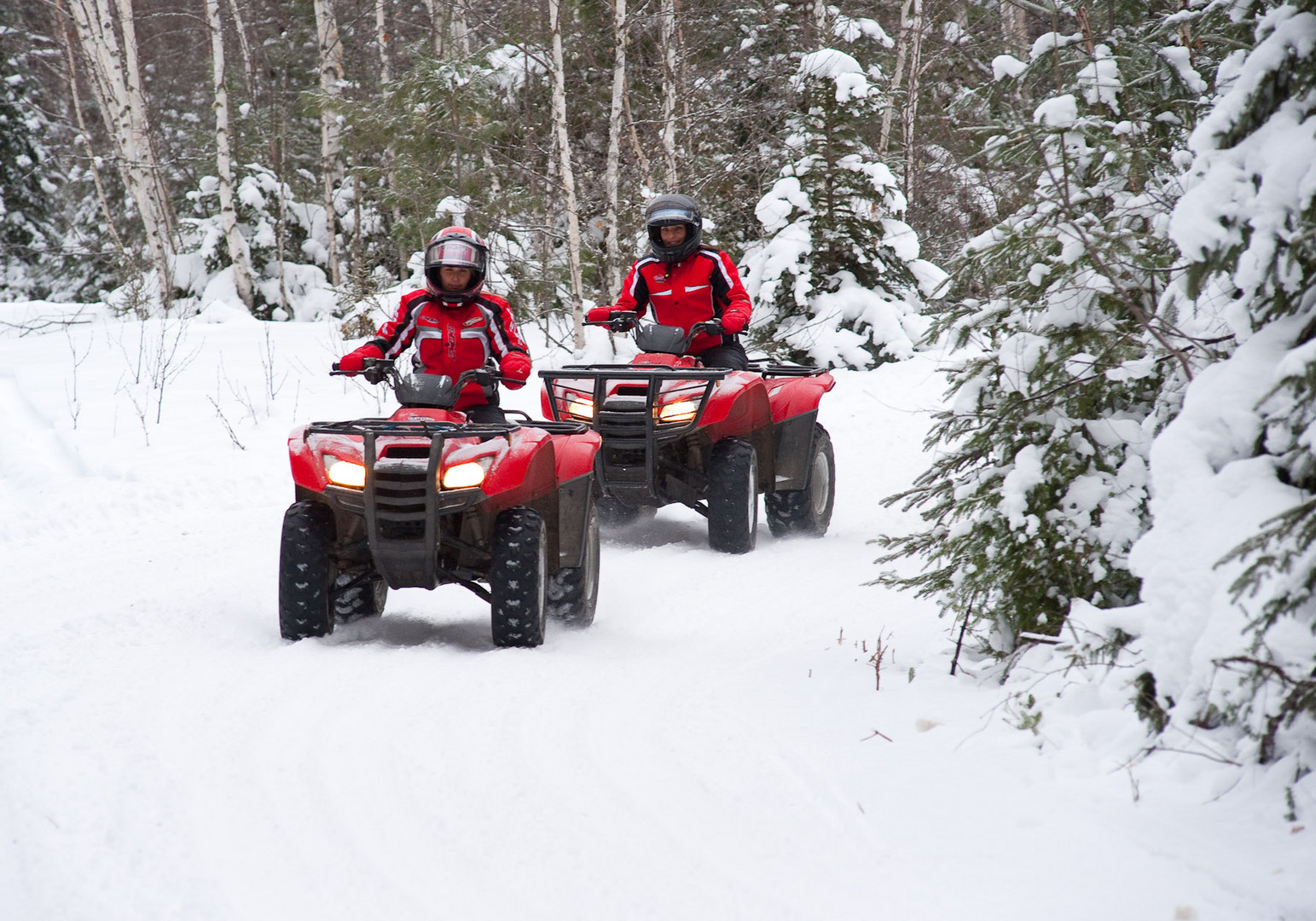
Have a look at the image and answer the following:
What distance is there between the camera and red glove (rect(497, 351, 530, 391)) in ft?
17.9

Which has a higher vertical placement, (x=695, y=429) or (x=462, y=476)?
(x=462, y=476)

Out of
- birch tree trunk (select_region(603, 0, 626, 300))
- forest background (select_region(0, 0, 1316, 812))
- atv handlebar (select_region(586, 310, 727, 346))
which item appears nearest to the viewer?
forest background (select_region(0, 0, 1316, 812))

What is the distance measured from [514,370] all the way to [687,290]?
2.89 meters

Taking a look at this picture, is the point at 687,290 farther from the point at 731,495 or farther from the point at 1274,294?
the point at 1274,294

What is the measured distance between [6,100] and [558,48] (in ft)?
59.9

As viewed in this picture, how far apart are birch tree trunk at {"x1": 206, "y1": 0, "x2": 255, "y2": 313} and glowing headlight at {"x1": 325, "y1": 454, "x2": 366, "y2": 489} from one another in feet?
46.8

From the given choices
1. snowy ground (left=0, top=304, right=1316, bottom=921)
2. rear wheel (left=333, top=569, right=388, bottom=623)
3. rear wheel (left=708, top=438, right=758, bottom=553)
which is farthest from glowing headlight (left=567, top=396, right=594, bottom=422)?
rear wheel (left=333, top=569, right=388, bottom=623)

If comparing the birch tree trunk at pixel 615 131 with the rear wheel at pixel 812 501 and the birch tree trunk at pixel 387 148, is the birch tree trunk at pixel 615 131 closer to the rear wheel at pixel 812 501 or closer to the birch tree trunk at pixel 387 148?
the birch tree trunk at pixel 387 148

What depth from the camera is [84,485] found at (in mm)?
7758

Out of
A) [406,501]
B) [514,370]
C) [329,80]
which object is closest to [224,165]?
[329,80]

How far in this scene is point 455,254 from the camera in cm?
570

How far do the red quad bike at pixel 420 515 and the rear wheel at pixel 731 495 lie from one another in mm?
2236

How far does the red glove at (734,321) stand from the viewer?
24.2 ft

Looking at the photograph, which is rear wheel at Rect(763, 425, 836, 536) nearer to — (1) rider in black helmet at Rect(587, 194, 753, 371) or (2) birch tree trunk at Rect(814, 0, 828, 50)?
(1) rider in black helmet at Rect(587, 194, 753, 371)
